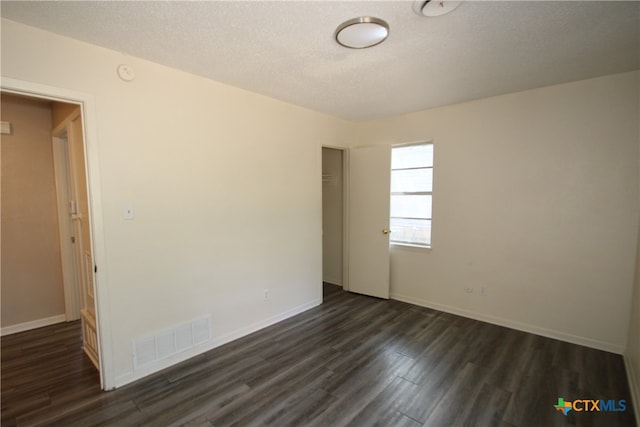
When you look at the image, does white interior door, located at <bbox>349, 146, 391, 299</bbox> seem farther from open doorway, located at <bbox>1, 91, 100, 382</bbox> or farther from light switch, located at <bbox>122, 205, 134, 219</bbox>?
open doorway, located at <bbox>1, 91, 100, 382</bbox>

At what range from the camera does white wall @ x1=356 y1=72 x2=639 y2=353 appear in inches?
106

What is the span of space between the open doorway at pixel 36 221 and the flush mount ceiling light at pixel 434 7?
3.39 meters

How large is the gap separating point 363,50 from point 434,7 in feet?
2.03

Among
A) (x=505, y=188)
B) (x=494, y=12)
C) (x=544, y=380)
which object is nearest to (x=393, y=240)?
(x=505, y=188)

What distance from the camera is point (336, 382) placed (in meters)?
2.34

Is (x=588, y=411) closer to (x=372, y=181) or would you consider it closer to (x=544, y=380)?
(x=544, y=380)

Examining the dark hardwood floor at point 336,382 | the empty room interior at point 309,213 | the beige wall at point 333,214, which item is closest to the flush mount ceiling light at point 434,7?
the empty room interior at point 309,213

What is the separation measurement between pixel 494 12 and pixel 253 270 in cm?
295

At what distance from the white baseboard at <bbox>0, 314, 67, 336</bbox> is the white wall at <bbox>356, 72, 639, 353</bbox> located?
4556mm

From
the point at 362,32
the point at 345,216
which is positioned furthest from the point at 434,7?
the point at 345,216

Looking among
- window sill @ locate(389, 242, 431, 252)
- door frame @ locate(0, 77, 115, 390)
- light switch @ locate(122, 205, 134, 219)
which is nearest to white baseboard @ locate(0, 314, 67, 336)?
door frame @ locate(0, 77, 115, 390)

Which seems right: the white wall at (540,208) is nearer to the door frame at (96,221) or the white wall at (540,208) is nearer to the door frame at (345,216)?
the door frame at (345,216)

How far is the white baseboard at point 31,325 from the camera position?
320cm

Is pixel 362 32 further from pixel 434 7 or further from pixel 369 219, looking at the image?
pixel 369 219
